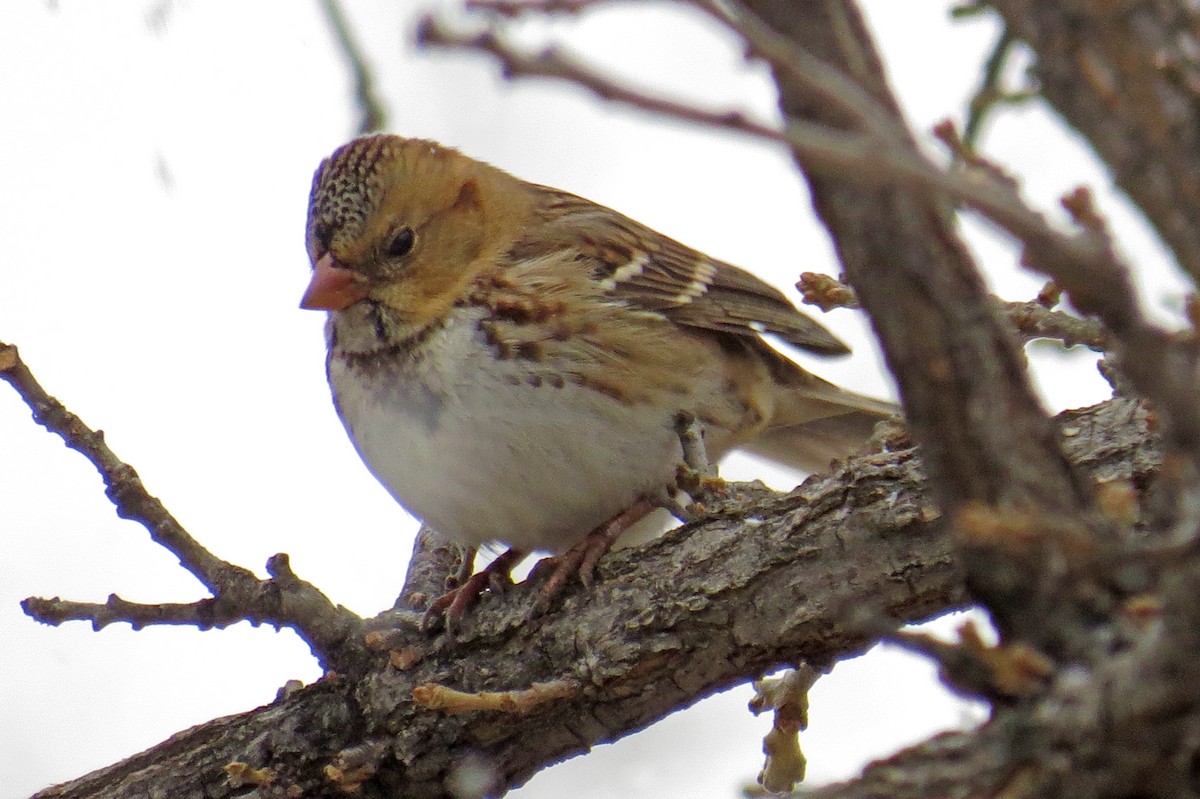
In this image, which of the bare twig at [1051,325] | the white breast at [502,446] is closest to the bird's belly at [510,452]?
the white breast at [502,446]

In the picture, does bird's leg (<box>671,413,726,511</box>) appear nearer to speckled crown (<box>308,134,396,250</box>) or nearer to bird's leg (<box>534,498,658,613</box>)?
bird's leg (<box>534,498,658,613</box>)

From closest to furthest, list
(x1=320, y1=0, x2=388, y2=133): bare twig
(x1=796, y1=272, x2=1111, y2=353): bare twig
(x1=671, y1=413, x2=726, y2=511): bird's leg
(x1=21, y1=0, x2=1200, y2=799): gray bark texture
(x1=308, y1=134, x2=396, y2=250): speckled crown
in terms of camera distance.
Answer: (x1=21, y1=0, x2=1200, y2=799): gray bark texture
(x1=320, y1=0, x2=388, y2=133): bare twig
(x1=796, y1=272, x2=1111, y2=353): bare twig
(x1=671, y1=413, x2=726, y2=511): bird's leg
(x1=308, y1=134, x2=396, y2=250): speckled crown

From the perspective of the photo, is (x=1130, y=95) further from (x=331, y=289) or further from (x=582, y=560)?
(x=331, y=289)

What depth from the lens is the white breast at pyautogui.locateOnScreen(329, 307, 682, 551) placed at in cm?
359

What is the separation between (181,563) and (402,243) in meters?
1.36

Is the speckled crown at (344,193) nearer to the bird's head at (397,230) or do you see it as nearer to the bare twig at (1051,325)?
the bird's head at (397,230)

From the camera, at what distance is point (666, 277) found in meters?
4.39

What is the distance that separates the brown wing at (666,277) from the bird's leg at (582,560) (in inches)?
29.3

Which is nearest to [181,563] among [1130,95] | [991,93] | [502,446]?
[502,446]

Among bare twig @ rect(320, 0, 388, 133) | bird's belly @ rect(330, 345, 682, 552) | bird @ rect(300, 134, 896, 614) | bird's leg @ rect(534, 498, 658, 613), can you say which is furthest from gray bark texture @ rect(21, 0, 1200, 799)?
bird's belly @ rect(330, 345, 682, 552)

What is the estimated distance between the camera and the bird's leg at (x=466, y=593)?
3343 mm

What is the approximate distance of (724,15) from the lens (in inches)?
49.8

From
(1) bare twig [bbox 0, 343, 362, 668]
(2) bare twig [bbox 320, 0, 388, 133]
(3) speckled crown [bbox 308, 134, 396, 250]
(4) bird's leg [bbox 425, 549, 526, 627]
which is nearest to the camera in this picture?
(2) bare twig [bbox 320, 0, 388, 133]

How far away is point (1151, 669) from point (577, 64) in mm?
792
